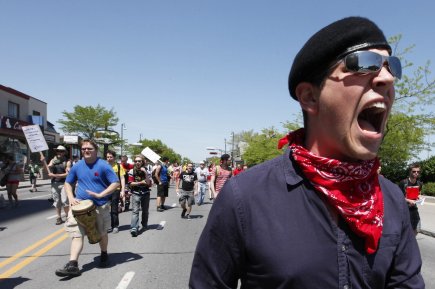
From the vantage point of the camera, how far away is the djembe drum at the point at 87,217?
19.2ft

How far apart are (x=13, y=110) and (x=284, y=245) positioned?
1512 inches

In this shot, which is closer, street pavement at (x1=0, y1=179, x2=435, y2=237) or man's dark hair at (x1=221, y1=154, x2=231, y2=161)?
street pavement at (x1=0, y1=179, x2=435, y2=237)

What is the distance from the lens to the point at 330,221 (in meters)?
1.34

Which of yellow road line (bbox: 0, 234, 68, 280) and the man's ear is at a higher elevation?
the man's ear

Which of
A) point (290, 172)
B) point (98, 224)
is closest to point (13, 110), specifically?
point (98, 224)

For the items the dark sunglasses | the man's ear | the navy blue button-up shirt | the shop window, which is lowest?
the navy blue button-up shirt

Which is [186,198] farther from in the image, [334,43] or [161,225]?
[334,43]

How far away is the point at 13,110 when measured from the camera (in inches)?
1374

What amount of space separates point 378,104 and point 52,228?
10072mm

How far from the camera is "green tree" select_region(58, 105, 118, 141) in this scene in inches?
2099

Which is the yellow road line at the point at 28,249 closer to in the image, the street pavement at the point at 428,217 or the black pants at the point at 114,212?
the black pants at the point at 114,212

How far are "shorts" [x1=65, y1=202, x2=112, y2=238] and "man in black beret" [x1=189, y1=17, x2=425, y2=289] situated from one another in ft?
16.8

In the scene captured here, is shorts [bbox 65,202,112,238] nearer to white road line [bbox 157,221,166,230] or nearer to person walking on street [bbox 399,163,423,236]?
white road line [bbox 157,221,166,230]

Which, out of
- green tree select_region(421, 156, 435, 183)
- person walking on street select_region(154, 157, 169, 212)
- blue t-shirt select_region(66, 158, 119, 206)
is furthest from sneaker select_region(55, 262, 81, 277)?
green tree select_region(421, 156, 435, 183)
